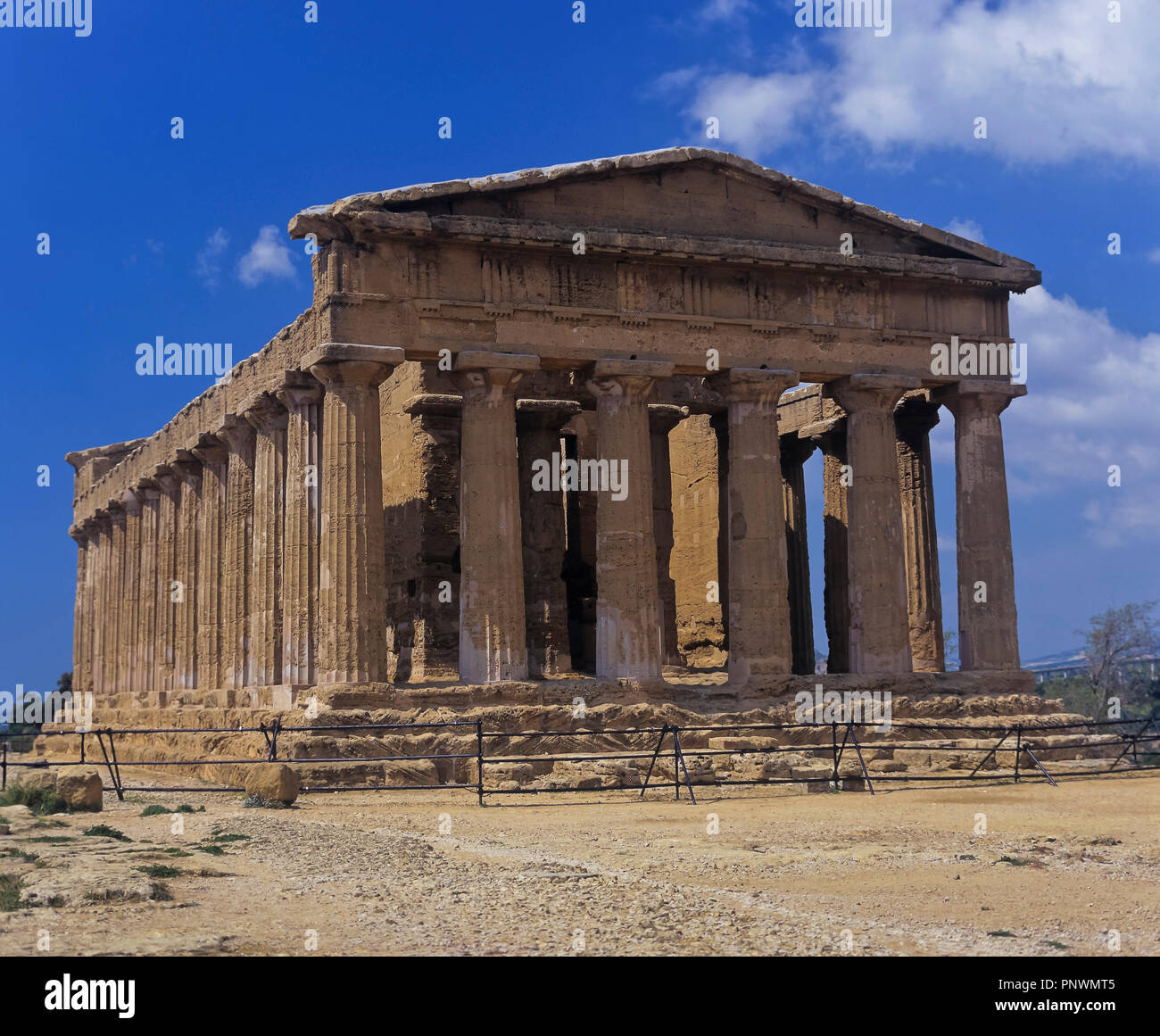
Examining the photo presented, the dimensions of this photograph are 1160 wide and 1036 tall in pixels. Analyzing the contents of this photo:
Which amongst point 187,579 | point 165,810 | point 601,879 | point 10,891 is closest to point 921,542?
point 187,579

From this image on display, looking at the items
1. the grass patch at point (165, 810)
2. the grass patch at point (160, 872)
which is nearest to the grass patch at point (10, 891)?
the grass patch at point (160, 872)

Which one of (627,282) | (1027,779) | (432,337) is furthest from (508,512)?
(1027,779)

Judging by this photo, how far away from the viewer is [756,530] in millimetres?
25906

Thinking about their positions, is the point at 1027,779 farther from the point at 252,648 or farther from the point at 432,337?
the point at 252,648

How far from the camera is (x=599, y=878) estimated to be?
1204 centimetres

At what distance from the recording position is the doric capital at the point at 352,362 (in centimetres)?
2336

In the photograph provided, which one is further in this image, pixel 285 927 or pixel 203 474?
pixel 203 474

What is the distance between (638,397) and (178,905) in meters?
16.1

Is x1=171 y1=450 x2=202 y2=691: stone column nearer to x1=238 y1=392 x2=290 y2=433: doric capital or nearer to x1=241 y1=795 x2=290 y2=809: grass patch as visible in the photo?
x1=238 y1=392 x2=290 y2=433: doric capital

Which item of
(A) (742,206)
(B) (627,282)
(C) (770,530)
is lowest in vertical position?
(C) (770,530)

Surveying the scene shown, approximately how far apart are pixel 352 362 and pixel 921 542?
1391 cm

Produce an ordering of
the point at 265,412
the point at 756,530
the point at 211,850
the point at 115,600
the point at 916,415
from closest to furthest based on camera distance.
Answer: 1. the point at 211,850
2. the point at 756,530
3. the point at 265,412
4. the point at 916,415
5. the point at 115,600

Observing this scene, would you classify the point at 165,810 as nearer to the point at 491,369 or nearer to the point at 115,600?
the point at 491,369

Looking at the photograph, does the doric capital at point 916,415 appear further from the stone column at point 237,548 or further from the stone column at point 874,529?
the stone column at point 237,548
